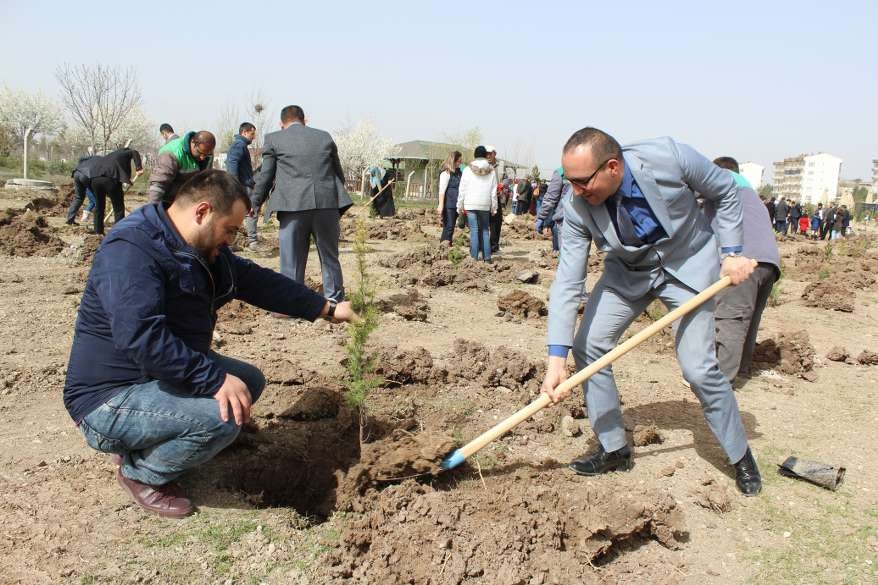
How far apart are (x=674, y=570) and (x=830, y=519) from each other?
1.12 metres

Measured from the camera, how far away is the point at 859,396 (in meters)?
5.70

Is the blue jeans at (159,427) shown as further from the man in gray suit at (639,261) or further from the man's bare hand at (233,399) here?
the man in gray suit at (639,261)

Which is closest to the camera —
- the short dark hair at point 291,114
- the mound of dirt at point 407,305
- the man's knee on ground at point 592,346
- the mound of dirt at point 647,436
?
the man's knee on ground at point 592,346

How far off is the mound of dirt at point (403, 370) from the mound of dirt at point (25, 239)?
733 cm

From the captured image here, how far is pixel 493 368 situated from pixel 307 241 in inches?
97.5

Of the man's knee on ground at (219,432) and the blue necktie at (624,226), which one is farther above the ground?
the blue necktie at (624,226)

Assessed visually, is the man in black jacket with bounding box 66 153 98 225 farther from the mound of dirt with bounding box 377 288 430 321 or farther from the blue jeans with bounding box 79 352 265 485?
the blue jeans with bounding box 79 352 265 485

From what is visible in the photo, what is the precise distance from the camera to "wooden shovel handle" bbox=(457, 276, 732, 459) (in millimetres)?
3414

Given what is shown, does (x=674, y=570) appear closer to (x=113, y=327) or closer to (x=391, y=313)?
(x=113, y=327)

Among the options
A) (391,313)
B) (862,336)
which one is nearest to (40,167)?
(391,313)

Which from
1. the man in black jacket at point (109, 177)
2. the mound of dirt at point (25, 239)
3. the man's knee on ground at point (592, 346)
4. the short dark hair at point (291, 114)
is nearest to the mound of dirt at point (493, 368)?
the man's knee on ground at point (592, 346)

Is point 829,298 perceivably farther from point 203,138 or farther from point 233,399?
point 233,399

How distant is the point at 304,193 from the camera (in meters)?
6.28

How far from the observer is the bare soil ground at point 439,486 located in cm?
295
